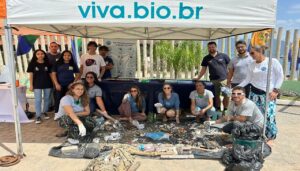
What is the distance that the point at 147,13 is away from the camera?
338cm

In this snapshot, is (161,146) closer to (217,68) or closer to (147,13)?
(147,13)

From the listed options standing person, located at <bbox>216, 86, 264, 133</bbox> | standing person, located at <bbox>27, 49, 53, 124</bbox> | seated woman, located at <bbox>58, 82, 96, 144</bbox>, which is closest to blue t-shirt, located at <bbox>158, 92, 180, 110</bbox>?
standing person, located at <bbox>216, 86, 264, 133</bbox>

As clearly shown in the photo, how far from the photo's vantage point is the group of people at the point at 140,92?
391 cm

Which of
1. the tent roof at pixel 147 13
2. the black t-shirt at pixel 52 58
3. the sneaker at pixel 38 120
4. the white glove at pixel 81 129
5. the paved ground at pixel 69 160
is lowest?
the paved ground at pixel 69 160

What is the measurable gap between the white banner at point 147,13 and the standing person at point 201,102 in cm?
192

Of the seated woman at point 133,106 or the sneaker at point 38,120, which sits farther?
the sneaker at point 38,120

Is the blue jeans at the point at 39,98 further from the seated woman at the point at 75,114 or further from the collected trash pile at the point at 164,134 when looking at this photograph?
the collected trash pile at the point at 164,134

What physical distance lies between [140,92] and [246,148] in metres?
2.55

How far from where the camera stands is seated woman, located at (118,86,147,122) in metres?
5.16

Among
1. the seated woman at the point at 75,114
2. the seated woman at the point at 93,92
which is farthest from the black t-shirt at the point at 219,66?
the seated woman at the point at 75,114

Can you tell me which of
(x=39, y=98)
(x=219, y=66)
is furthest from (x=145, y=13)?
(x=39, y=98)

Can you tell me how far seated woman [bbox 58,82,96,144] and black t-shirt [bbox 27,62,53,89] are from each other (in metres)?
1.27

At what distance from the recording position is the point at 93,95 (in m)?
5.07

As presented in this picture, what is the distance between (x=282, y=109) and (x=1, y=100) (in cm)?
677
